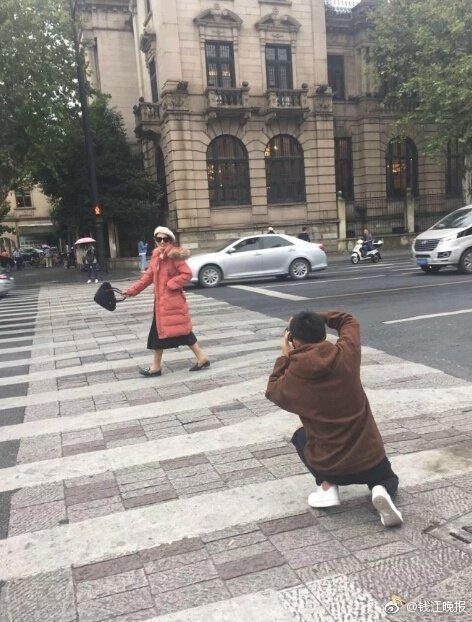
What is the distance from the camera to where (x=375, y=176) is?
30.4m

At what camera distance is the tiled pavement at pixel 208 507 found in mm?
2502

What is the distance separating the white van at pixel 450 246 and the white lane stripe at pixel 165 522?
39.3ft

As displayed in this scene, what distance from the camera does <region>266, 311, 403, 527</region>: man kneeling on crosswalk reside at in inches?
115

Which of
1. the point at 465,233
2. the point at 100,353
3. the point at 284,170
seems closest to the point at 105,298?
the point at 100,353

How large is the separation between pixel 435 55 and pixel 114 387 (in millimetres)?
23097

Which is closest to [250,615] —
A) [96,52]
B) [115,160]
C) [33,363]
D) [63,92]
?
[33,363]

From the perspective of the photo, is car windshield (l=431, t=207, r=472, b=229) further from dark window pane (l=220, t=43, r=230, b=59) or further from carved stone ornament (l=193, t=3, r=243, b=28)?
carved stone ornament (l=193, t=3, r=243, b=28)

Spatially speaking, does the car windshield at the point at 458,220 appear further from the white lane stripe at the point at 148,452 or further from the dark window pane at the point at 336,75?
the dark window pane at the point at 336,75

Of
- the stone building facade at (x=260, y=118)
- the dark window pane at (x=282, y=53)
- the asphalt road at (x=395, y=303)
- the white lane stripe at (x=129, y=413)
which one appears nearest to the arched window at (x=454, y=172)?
the stone building facade at (x=260, y=118)

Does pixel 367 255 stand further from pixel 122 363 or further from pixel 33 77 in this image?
pixel 122 363

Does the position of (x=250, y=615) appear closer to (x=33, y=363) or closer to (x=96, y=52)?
(x=33, y=363)

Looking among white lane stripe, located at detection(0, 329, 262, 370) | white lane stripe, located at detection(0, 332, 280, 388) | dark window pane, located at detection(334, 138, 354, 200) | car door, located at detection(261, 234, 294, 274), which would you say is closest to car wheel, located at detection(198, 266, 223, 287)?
car door, located at detection(261, 234, 294, 274)

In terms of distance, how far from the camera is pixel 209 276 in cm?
1606

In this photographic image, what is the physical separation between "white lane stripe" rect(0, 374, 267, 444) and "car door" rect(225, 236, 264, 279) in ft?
34.7
